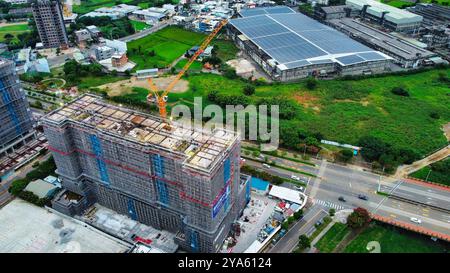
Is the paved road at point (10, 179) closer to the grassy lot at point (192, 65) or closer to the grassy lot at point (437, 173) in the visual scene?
the grassy lot at point (192, 65)

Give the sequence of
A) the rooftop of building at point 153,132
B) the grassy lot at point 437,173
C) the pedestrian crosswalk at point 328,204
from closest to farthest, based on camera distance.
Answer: the rooftop of building at point 153,132 → the pedestrian crosswalk at point 328,204 → the grassy lot at point 437,173

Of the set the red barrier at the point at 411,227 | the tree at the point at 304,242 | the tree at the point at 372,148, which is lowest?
the red barrier at the point at 411,227

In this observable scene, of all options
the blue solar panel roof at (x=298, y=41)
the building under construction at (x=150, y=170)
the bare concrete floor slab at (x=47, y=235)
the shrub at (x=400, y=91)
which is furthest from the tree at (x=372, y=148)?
the bare concrete floor slab at (x=47, y=235)

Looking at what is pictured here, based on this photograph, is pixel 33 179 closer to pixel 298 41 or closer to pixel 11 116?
pixel 11 116

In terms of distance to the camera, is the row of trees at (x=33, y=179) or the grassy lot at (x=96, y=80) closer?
the row of trees at (x=33, y=179)

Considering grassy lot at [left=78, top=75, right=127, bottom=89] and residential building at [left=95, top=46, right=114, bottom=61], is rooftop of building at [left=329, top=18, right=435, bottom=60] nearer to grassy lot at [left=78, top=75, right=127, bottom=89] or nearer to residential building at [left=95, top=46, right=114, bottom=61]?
grassy lot at [left=78, top=75, right=127, bottom=89]

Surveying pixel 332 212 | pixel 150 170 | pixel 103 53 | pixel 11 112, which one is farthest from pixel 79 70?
pixel 332 212

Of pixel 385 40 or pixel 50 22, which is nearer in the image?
pixel 50 22
